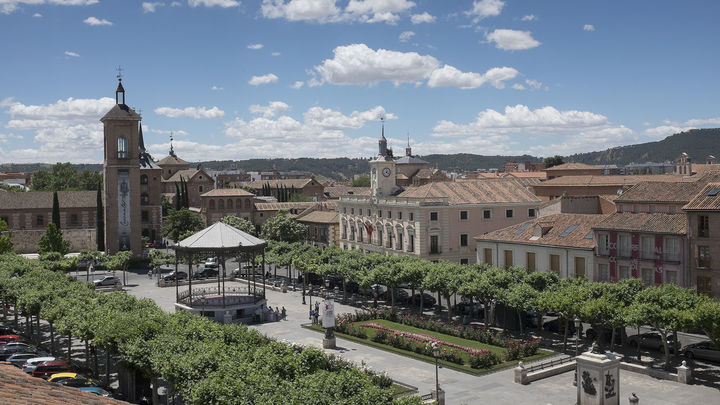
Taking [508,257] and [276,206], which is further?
[276,206]

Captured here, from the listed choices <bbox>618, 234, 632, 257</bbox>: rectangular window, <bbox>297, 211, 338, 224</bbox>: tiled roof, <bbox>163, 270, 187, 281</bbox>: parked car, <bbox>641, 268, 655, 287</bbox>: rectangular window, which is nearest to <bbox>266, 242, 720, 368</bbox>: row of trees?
<bbox>618, 234, 632, 257</bbox>: rectangular window

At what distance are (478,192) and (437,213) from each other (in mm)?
7579

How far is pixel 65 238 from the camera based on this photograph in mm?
105188

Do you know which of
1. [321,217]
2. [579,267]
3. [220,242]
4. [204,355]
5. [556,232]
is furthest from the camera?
[321,217]

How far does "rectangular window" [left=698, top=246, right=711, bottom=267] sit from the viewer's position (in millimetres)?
49031

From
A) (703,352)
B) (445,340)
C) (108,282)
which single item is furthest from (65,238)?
(703,352)

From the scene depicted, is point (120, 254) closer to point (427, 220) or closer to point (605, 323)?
point (427, 220)

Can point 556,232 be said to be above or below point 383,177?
below

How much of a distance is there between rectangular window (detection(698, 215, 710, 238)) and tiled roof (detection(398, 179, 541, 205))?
30932 millimetres

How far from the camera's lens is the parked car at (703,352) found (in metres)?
40.8

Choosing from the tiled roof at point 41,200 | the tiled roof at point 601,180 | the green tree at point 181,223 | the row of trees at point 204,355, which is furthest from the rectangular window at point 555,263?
the tiled roof at point 41,200

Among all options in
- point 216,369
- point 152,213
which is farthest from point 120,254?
point 216,369

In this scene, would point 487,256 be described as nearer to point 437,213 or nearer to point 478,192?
point 437,213

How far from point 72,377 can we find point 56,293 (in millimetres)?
12115
